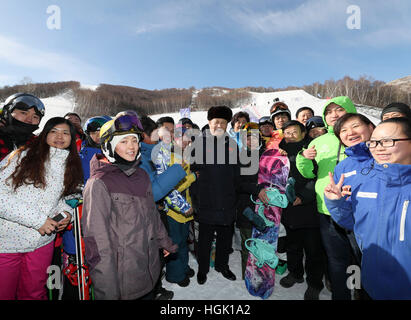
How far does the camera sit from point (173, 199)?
2.68 metres

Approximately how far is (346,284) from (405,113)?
6.94 feet

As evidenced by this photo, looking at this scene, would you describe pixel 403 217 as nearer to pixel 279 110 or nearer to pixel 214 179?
pixel 214 179

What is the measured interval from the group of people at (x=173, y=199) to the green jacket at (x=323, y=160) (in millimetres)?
13

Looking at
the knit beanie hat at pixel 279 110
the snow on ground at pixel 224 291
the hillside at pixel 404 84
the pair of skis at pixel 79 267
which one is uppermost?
the hillside at pixel 404 84

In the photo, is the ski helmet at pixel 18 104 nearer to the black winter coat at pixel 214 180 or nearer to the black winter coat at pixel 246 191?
the black winter coat at pixel 214 180

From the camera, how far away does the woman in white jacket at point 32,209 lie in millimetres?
1863

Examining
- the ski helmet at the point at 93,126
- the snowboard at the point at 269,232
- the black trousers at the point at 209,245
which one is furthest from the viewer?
the black trousers at the point at 209,245

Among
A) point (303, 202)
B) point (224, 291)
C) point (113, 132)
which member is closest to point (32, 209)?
point (113, 132)

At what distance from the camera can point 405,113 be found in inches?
94.3

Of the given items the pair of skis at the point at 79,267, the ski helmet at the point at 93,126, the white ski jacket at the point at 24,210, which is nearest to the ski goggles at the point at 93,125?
the ski helmet at the point at 93,126

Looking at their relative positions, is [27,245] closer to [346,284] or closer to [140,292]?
[140,292]

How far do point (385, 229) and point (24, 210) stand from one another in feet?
9.65

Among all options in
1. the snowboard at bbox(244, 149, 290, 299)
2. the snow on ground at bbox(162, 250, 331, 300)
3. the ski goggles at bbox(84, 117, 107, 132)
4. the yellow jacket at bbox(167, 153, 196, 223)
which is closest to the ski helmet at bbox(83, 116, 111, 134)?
the ski goggles at bbox(84, 117, 107, 132)

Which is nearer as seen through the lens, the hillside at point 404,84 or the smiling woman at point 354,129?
the smiling woman at point 354,129
